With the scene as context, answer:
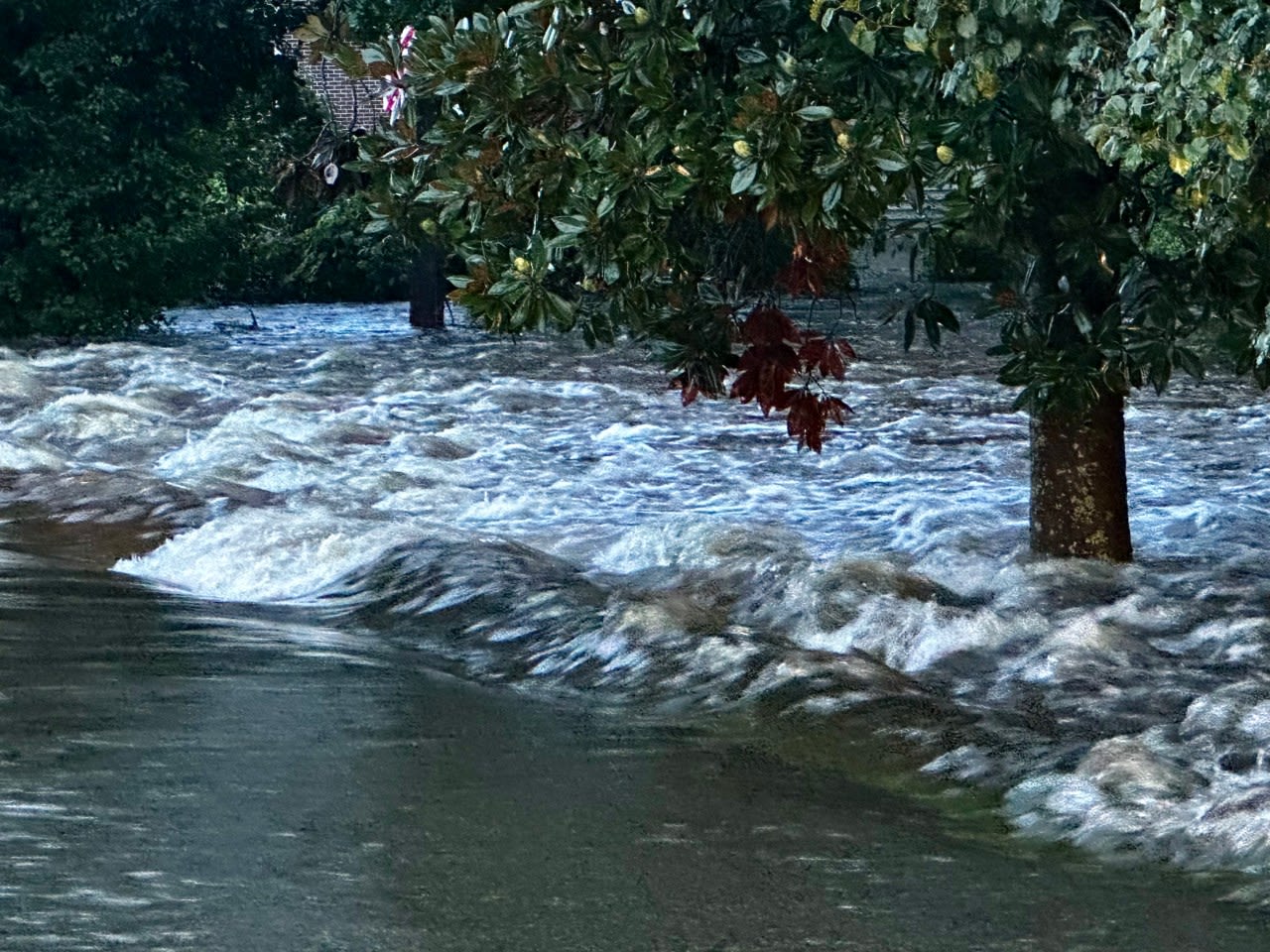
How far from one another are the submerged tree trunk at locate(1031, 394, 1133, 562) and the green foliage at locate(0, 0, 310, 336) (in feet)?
50.3

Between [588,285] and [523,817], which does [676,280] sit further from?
[523,817]

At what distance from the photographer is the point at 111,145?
75.4 ft

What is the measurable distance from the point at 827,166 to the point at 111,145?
17844 millimetres

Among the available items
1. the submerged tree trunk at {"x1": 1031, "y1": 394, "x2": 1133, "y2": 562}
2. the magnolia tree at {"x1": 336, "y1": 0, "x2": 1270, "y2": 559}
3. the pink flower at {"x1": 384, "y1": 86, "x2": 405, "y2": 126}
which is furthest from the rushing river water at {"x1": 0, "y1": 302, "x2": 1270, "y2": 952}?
the pink flower at {"x1": 384, "y1": 86, "x2": 405, "y2": 126}

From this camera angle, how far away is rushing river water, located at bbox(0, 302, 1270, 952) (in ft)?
17.0

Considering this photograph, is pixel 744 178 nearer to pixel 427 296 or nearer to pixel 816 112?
pixel 816 112

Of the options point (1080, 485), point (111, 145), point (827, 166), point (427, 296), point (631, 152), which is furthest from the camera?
point (427, 296)

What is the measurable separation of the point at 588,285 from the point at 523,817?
242 centimetres

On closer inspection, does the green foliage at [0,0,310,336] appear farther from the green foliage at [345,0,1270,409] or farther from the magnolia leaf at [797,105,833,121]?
the magnolia leaf at [797,105,833,121]

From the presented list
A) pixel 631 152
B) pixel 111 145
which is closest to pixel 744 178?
pixel 631 152

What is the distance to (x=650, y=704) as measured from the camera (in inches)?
299

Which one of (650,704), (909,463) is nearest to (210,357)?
(909,463)

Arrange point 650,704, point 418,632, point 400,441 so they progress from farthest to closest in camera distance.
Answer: point 400,441, point 418,632, point 650,704

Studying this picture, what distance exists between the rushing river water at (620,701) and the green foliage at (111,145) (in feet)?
26.1
